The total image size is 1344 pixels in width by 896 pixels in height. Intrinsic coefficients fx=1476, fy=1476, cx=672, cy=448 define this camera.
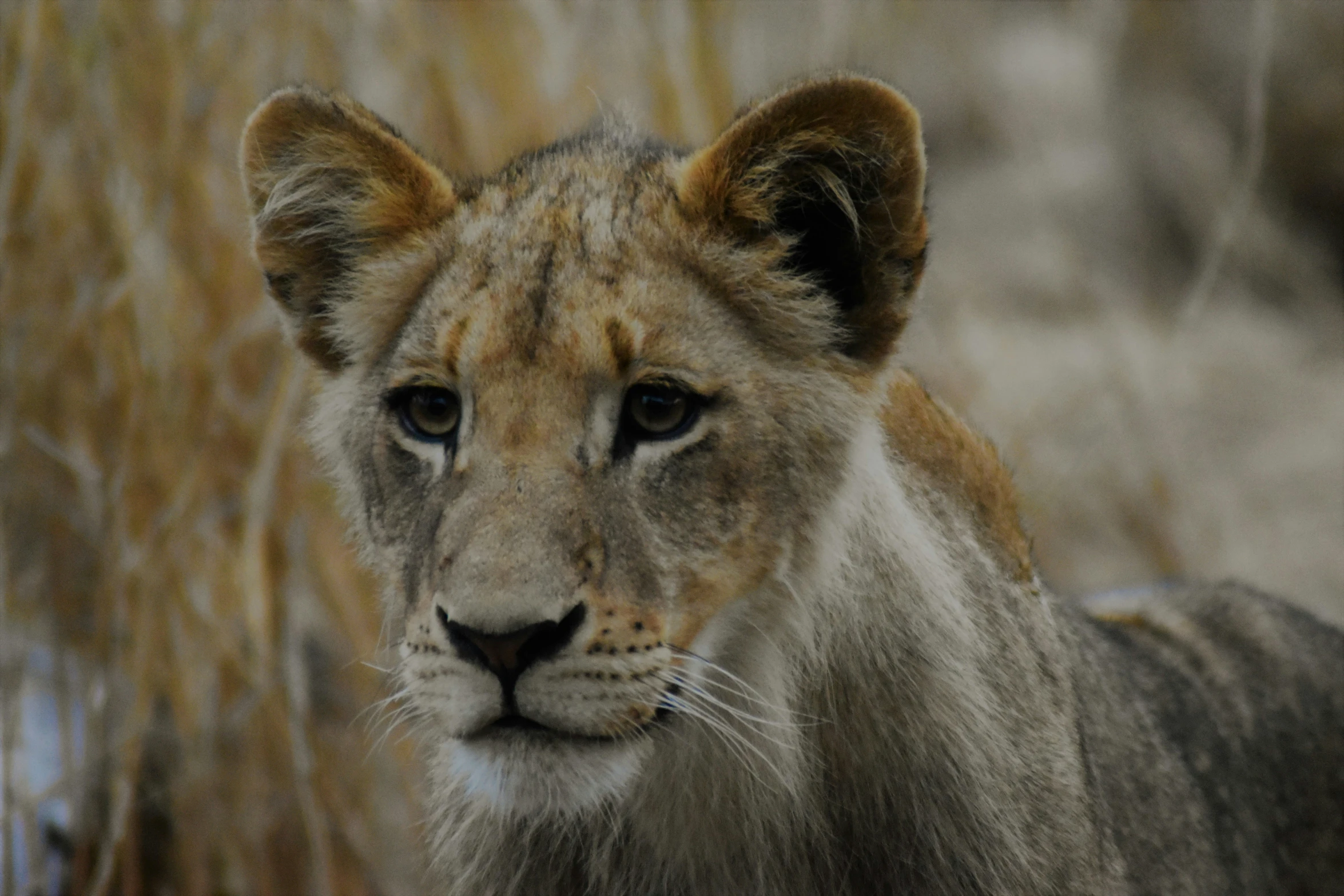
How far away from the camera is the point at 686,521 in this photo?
3.03m

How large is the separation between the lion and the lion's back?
0.05 metres

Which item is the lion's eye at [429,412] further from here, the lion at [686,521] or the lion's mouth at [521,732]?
the lion's mouth at [521,732]

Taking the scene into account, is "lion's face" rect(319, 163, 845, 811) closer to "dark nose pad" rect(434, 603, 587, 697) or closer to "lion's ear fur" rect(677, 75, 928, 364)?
"dark nose pad" rect(434, 603, 587, 697)

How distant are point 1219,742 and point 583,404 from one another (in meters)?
2.50

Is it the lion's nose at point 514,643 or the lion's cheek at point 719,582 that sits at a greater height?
the lion's cheek at point 719,582

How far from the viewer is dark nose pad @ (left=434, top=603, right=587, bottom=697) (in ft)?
8.93

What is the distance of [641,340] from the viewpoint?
3074 millimetres

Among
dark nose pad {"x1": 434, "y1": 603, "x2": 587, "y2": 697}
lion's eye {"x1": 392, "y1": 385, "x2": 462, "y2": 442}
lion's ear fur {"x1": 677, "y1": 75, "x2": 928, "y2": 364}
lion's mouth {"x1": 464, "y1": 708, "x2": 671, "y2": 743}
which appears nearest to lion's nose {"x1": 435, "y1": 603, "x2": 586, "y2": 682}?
dark nose pad {"x1": 434, "y1": 603, "x2": 587, "y2": 697}

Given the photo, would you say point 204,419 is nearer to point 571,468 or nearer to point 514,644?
point 571,468

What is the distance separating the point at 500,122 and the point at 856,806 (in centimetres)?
383

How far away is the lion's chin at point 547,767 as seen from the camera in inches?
112

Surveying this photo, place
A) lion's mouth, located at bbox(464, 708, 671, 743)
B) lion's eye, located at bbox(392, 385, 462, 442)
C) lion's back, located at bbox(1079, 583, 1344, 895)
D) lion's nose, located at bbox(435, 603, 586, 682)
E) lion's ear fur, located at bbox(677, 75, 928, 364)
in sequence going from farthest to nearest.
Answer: lion's back, located at bbox(1079, 583, 1344, 895)
lion's eye, located at bbox(392, 385, 462, 442)
lion's ear fur, located at bbox(677, 75, 928, 364)
lion's mouth, located at bbox(464, 708, 671, 743)
lion's nose, located at bbox(435, 603, 586, 682)

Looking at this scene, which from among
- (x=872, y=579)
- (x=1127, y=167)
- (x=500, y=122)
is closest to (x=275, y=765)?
(x=500, y=122)

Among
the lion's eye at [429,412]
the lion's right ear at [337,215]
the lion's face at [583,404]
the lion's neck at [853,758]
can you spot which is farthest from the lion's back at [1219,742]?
the lion's right ear at [337,215]
